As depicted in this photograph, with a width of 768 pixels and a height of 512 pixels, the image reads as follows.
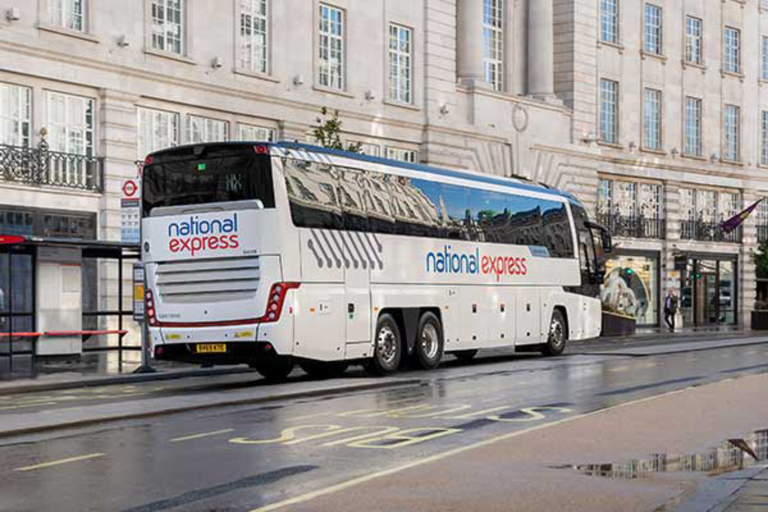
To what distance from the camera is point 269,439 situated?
13492 millimetres

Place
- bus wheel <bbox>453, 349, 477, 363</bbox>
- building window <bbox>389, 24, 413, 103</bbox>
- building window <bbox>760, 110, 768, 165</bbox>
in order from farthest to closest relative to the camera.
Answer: building window <bbox>760, 110, 768, 165</bbox> < building window <bbox>389, 24, 413, 103</bbox> < bus wheel <bbox>453, 349, 477, 363</bbox>

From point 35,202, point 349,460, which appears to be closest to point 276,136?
point 35,202

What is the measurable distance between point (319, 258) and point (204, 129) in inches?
638

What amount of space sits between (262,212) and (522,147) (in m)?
30.6

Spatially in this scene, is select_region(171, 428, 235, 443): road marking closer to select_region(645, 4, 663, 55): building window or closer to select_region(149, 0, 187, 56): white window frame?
select_region(149, 0, 187, 56): white window frame

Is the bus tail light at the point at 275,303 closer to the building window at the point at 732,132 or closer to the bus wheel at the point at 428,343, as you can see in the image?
the bus wheel at the point at 428,343

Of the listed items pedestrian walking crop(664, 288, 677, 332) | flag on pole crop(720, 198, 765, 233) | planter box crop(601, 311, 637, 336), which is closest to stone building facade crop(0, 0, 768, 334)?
flag on pole crop(720, 198, 765, 233)

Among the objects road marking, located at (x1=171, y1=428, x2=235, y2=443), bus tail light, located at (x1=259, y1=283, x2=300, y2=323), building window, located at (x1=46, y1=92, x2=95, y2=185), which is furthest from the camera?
building window, located at (x1=46, y1=92, x2=95, y2=185)

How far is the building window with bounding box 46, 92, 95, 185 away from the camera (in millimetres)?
32781

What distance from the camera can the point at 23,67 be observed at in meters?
31.7

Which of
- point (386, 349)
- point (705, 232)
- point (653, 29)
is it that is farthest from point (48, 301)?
point (705, 232)

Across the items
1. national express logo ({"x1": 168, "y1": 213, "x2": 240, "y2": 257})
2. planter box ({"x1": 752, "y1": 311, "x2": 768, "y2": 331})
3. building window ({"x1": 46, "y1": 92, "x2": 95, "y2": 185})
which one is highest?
building window ({"x1": 46, "y1": 92, "x2": 95, "y2": 185})

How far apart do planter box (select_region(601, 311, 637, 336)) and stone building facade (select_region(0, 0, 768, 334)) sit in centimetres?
678

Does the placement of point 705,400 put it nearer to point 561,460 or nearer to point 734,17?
point 561,460
